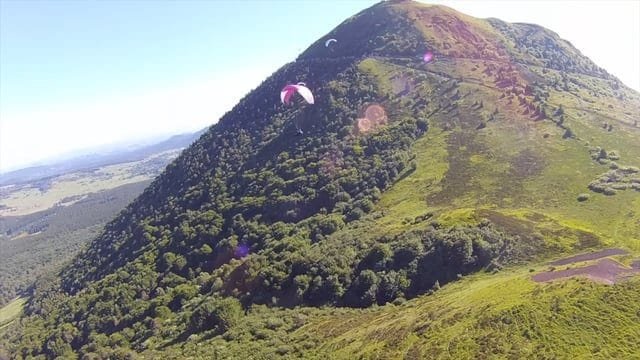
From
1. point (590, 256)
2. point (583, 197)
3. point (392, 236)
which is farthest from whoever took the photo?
point (583, 197)

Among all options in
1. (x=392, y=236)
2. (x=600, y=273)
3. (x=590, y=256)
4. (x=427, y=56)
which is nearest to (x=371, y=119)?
(x=427, y=56)

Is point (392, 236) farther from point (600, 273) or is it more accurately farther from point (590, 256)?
point (600, 273)

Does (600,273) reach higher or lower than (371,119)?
lower

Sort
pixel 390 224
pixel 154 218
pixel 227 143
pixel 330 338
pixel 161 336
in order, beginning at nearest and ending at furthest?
pixel 330 338, pixel 161 336, pixel 390 224, pixel 154 218, pixel 227 143

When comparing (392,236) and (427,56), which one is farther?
(427,56)

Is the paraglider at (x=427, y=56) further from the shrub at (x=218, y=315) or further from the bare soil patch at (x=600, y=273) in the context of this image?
the bare soil patch at (x=600, y=273)

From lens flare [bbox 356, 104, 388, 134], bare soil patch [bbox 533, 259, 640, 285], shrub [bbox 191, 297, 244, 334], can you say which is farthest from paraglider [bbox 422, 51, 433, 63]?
bare soil patch [bbox 533, 259, 640, 285]

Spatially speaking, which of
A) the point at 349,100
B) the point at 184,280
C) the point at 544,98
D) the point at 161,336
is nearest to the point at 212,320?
the point at 161,336

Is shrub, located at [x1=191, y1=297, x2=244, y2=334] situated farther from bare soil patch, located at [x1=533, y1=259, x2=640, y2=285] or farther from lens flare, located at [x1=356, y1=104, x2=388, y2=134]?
lens flare, located at [x1=356, y1=104, x2=388, y2=134]

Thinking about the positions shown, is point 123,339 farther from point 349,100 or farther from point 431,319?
point 349,100
